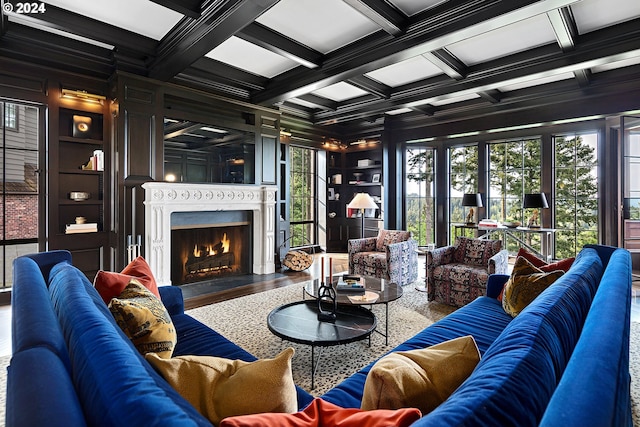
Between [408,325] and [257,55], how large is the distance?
133 inches

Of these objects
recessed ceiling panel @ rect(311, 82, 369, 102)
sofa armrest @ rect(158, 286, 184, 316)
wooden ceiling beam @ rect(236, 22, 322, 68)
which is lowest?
sofa armrest @ rect(158, 286, 184, 316)

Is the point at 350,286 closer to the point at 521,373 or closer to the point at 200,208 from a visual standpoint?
the point at 521,373

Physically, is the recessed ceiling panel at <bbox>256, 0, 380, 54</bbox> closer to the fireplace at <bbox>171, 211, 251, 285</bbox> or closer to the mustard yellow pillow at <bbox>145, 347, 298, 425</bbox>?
the fireplace at <bbox>171, 211, 251, 285</bbox>

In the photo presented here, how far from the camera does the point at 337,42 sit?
141 inches

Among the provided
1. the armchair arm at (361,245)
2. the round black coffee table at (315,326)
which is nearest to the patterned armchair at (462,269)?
the armchair arm at (361,245)

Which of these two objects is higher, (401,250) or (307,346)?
(401,250)

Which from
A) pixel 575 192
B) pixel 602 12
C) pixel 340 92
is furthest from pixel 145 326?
pixel 575 192

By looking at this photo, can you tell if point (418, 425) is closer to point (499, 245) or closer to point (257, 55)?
point (499, 245)

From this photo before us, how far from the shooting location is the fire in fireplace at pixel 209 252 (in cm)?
480

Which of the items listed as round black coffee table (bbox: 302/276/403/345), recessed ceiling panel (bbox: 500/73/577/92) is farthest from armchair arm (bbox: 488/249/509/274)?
recessed ceiling panel (bbox: 500/73/577/92)

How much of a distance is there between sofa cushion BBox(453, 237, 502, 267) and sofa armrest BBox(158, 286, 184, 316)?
3.13 meters

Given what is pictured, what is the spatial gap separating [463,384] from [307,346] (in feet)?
7.02

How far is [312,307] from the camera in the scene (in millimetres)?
2762

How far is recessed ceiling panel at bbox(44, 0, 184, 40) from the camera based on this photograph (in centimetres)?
290
